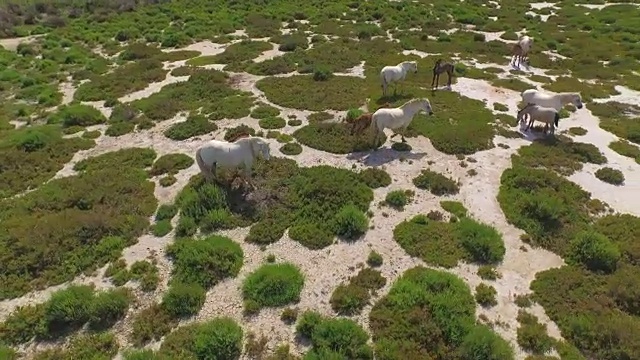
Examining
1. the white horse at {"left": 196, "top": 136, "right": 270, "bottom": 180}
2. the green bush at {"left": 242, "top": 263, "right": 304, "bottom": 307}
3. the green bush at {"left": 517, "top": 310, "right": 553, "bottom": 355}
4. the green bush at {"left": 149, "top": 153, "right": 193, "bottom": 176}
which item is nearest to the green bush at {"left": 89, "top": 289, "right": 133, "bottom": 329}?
the green bush at {"left": 242, "top": 263, "right": 304, "bottom": 307}

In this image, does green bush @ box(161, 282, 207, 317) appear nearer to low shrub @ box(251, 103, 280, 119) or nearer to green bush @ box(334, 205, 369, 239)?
green bush @ box(334, 205, 369, 239)

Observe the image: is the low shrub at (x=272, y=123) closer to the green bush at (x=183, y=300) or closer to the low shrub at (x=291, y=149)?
the low shrub at (x=291, y=149)

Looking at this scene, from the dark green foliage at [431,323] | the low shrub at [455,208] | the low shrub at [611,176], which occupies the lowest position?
the low shrub at [611,176]

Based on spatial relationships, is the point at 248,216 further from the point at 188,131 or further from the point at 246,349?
the point at 188,131

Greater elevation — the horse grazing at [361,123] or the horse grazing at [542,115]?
the horse grazing at [361,123]

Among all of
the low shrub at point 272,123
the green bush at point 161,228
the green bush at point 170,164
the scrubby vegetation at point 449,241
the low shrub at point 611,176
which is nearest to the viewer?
the scrubby vegetation at point 449,241

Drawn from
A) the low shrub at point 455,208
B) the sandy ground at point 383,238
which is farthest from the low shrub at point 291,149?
the low shrub at point 455,208

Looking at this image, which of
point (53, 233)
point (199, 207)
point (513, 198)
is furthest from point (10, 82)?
point (513, 198)

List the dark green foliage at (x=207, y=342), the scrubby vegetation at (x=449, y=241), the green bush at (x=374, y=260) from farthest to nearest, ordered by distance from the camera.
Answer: the scrubby vegetation at (x=449, y=241) → the green bush at (x=374, y=260) → the dark green foliage at (x=207, y=342)
